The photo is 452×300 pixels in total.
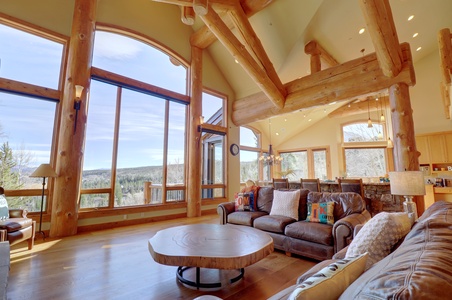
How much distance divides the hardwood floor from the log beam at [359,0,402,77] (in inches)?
143

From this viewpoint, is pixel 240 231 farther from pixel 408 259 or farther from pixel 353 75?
pixel 353 75

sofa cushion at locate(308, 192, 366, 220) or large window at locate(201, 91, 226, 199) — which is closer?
sofa cushion at locate(308, 192, 366, 220)

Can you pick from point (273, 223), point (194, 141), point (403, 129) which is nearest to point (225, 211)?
point (273, 223)

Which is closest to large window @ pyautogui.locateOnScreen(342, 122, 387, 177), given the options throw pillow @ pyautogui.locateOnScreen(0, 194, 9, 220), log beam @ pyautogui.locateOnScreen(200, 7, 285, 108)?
log beam @ pyautogui.locateOnScreen(200, 7, 285, 108)

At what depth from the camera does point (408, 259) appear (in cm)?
73

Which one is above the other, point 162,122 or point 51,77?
point 51,77

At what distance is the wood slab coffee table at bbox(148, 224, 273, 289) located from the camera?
1947 mm

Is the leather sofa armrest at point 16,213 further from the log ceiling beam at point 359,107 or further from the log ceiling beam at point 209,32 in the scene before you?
the log ceiling beam at point 359,107

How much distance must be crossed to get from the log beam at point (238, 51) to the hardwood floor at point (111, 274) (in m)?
3.70

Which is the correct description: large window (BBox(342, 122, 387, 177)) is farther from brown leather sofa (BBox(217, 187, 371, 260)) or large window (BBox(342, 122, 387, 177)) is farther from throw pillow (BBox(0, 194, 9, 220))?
throw pillow (BBox(0, 194, 9, 220))

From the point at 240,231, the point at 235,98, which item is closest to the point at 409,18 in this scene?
the point at 235,98

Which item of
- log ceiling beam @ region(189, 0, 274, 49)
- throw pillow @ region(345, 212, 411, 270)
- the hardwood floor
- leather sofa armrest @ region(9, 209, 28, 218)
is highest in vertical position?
log ceiling beam @ region(189, 0, 274, 49)

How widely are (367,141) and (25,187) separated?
11392 mm

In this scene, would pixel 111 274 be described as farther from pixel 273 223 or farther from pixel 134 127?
pixel 134 127
